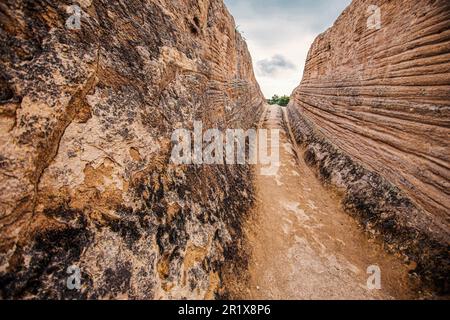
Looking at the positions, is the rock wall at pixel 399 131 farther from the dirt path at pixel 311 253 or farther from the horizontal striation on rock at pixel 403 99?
the dirt path at pixel 311 253

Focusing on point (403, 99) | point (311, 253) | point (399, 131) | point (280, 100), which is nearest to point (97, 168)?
point (311, 253)

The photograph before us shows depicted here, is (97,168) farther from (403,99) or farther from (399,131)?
(403,99)

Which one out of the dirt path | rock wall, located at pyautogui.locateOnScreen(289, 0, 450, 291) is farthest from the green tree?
the dirt path

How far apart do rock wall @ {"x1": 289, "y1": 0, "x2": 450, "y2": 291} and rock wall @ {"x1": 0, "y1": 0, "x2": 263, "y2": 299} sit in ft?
11.9

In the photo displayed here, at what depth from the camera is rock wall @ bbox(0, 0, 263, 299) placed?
6.26ft

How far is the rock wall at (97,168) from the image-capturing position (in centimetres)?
191

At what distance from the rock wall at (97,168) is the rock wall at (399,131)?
3628 millimetres

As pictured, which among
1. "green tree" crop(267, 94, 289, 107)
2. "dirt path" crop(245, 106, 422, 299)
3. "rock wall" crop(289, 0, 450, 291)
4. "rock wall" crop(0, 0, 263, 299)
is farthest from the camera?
"green tree" crop(267, 94, 289, 107)

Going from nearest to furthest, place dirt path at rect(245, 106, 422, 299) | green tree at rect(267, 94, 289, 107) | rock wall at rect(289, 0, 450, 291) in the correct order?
dirt path at rect(245, 106, 422, 299) < rock wall at rect(289, 0, 450, 291) < green tree at rect(267, 94, 289, 107)

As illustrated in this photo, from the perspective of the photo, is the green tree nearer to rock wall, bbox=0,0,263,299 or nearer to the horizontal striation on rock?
the horizontal striation on rock

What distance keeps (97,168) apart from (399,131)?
20.1 ft

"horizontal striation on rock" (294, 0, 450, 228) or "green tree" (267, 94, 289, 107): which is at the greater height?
"green tree" (267, 94, 289, 107)

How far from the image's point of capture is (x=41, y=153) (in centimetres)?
205

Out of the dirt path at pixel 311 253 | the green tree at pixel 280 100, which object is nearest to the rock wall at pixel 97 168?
the dirt path at pixel 311 253
